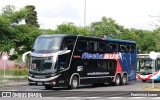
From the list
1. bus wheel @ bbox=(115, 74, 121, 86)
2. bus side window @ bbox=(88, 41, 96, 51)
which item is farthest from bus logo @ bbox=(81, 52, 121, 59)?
bus wheel @ bbox=(115, 74, 121, 86)

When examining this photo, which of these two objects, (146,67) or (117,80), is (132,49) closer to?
(117,80)

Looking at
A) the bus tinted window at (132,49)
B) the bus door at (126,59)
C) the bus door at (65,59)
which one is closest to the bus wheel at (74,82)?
the bus door at (65,59)

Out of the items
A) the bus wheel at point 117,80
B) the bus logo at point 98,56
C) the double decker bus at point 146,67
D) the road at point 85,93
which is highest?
the bus logo at point 98,56

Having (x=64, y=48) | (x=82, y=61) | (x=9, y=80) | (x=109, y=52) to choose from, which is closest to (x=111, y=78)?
(x=109, y=52)

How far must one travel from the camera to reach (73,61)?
2925 centimetres

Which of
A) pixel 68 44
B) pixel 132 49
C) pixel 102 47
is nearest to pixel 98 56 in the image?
pixel 102 47

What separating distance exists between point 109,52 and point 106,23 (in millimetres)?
48463

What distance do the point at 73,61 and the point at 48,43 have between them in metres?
2.16

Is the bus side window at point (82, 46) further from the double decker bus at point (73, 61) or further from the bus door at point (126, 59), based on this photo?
the bus door at point (126, 59)

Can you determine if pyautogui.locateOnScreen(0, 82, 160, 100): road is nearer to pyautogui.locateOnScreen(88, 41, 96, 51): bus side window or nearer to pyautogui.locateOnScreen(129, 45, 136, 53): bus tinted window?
pyautogui.locateOnScreen(88, 41, 96, 51): bus side window

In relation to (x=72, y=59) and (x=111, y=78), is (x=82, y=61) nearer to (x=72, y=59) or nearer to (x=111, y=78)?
(x=72, y=59)

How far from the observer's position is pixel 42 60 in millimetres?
28188

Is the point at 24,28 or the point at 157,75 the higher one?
the point at 24,28

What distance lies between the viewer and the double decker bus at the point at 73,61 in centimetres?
2800
